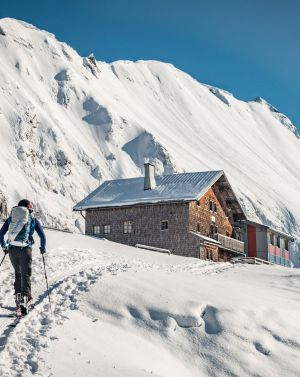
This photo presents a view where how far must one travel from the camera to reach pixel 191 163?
131375mm

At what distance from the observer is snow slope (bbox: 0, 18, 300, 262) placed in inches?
4094

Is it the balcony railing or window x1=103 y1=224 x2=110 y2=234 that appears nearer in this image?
window x1=103 y1=224 x2=110 y2=234

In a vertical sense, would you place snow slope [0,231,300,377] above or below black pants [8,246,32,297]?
below

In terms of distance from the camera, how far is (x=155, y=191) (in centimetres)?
4547

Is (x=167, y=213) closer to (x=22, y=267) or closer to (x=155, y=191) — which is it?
(x=155, y=191)

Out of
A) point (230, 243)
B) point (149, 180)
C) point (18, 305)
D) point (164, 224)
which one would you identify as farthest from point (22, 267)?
point (230, 243)

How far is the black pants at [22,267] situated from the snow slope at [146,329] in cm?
52

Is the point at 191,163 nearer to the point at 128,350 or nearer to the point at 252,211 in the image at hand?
the point at 252,211

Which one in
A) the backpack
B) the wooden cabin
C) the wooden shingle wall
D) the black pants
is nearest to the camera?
the black pants

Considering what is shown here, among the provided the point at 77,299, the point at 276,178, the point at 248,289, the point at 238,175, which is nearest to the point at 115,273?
the point at 77,299

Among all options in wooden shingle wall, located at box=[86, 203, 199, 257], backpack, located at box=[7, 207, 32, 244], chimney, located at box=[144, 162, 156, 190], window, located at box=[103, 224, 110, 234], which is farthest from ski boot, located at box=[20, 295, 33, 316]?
chimney, located at box=[144, 162, 156, 190]

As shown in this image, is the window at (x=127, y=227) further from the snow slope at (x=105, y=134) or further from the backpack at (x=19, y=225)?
the snow slope at (x=105, y=134)

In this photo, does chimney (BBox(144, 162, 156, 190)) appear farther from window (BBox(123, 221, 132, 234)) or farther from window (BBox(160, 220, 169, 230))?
window (BBox(160, 220, 169, 230))

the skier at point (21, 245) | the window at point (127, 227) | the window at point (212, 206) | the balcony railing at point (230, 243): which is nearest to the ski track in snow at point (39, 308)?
the skier at point (21, 245)
